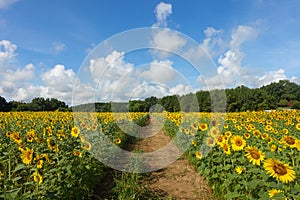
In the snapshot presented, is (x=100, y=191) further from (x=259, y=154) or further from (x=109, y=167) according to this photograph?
(x=259, y=154)

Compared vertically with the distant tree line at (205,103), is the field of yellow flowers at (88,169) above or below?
below

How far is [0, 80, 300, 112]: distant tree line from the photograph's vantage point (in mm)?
16906

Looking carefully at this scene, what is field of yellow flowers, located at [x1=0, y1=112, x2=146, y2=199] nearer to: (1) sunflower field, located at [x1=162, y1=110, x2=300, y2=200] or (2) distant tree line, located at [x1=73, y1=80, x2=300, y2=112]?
(1) sunflower field, located at [x1=162, y1=110, x2=300, y2=200]

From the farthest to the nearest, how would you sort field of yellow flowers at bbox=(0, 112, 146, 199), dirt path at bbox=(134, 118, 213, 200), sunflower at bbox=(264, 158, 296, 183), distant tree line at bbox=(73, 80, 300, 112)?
1. distant tree line at bbox=(73, 80, 300, 112)
2. dirt path at bbox=(134, 118, 213, 200)
3. field of yellow flowers at bbox=(0, 112, 146, 199)
4. sunflower at bbox=(264, 158, 296, 183)

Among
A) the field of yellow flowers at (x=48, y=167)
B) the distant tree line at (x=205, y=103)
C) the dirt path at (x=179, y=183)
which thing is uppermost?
the distant tree line at (x=205, y=103)

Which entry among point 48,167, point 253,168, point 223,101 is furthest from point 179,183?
point 223,101

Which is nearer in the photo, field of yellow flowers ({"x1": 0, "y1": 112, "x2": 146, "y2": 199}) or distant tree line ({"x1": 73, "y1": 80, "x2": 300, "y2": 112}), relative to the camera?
field of yellow flowers ({"x1": 0, "y1": 112, "x2": 146, "y2": 199})

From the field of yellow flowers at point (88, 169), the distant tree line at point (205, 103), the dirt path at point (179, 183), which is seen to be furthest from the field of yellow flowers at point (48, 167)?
the distant tree line at point (205, 103)

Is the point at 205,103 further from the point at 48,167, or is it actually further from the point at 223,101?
the point at 48,167

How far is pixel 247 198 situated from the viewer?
336cm

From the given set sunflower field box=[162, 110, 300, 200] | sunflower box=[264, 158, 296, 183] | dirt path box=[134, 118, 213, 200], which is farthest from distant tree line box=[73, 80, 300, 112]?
sunflower box=[264, 158, 296, 183]

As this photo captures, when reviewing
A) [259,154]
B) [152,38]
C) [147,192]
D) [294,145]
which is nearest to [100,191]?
[147,192]

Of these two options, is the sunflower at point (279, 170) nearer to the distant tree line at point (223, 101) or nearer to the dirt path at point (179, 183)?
the dirt path at point (179, 183)

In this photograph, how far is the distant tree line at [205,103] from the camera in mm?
16906
